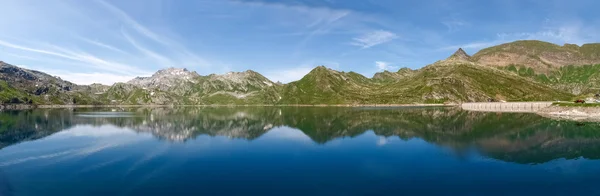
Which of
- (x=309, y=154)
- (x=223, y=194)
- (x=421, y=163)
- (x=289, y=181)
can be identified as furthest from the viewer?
(x=309, y=154)

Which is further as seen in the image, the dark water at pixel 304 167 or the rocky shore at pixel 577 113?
the rocky shore at pixel 577 113

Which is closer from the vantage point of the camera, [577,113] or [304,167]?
[304,167]

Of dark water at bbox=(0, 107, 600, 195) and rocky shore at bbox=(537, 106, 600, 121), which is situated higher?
rocky shore at bbox=(537, 106, 600, 121)

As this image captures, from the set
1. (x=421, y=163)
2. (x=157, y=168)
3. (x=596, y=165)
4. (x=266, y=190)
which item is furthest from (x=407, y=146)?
(x=157, y=168)

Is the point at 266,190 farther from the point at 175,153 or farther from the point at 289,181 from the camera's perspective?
the point at 175,153

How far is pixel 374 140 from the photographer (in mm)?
87562

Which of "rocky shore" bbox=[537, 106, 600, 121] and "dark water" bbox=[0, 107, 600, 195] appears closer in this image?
"dark water" bbox=[0, 107, 600, 195]

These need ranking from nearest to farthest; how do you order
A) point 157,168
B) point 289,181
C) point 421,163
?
point 289,181 < point 157,168 < point 421,163

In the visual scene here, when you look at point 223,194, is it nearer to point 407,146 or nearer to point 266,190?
point 266,190

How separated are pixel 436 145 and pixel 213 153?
51156 millimetres

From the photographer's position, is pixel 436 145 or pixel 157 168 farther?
pixel 436 145

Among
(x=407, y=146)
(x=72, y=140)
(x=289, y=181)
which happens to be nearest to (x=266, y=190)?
(x=289, y=181)

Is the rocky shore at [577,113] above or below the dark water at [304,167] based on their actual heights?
above

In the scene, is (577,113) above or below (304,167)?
above
